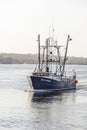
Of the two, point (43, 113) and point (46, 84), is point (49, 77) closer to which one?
point (46, 84)

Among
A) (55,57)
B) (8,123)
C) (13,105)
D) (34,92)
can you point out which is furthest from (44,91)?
(8,123)

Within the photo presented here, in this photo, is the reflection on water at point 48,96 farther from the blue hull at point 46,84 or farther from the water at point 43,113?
the blue hull at point 46,84

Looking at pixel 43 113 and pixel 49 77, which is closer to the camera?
pixel 43 113

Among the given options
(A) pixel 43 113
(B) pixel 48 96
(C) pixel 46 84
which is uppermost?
(A) pixel 43 113

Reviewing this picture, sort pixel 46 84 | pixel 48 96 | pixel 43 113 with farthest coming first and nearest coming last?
pixel 46 84 → pixel 48 96 → pixel 43 113

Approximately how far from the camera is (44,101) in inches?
2788

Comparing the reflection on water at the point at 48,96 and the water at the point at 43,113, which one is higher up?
the water at the point at 43,113

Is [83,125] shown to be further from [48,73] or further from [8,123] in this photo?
[48,73]

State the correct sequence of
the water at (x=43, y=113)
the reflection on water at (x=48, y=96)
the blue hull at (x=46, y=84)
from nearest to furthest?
the water at (x=43, y=113), the reflection on water at (x=48, y=96), the blue hull at (x=46, y=84)

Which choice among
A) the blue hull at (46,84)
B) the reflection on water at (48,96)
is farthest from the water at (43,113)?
the blue hull at (46,84)

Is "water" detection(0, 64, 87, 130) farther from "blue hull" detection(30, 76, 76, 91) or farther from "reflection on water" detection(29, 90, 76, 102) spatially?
"blue hull" detection(30, 76, 76, 91)

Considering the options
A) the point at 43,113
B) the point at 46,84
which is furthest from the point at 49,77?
the point at 43,113

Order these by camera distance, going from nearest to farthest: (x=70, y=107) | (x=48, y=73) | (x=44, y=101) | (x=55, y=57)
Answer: (x=70, y=107) → (x=44, y=101) → (x=48, y=73) → (x=55, y=57)

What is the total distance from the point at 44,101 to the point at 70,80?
893 inches
